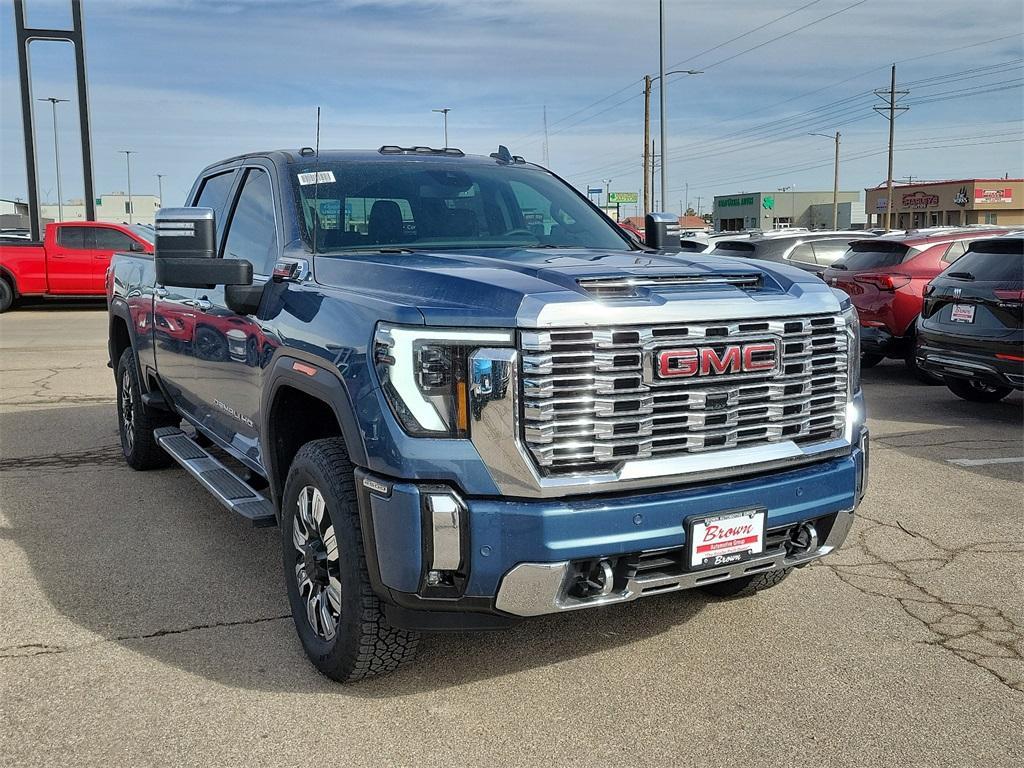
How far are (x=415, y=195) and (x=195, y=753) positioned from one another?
2644mm

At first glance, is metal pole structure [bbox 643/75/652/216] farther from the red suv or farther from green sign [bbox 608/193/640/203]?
green sign [bbox 608/193/640/203]

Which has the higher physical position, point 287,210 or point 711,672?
point 287,210

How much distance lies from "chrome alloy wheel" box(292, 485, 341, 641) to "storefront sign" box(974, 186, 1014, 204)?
246 ft

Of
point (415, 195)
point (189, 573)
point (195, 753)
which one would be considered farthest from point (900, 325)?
point (195, 753)

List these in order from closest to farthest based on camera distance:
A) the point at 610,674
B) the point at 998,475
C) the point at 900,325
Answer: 1. the point at 610,674
2. the point at 998,475
3. the point at 900,325

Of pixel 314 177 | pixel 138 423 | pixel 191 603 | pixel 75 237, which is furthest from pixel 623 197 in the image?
pixel 191 603

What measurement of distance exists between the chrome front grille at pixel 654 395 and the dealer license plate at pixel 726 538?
24 cm

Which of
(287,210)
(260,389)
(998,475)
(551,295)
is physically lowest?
(998,475)

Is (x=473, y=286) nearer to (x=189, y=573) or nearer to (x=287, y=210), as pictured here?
(x=287, y=210)

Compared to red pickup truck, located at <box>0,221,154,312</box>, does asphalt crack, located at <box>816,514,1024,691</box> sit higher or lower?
lower

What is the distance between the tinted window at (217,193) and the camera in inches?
217

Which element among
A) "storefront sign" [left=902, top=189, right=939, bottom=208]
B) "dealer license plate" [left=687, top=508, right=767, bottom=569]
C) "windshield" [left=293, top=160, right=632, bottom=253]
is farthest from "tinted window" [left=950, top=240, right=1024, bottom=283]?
"storefront sign" [left=902, top=189, right=939, bottom=208]

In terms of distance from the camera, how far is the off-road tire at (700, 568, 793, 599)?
4.37 meters

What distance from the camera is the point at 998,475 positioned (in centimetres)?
668
